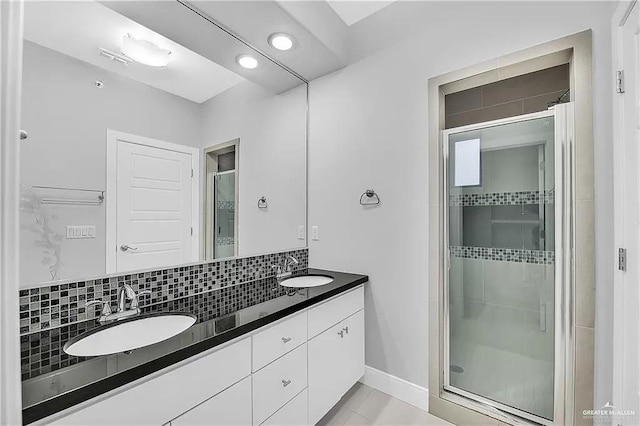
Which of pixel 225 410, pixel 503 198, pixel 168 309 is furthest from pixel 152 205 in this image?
pixel 503 198

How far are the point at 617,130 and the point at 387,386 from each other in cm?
198

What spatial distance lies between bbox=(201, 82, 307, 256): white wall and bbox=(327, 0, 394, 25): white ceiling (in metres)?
0.62

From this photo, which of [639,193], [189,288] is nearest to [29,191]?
[189,288]

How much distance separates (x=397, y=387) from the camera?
2094 mm

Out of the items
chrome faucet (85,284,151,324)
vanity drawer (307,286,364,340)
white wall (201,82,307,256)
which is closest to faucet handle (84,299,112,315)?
chrome faucet (85,284,151,324)

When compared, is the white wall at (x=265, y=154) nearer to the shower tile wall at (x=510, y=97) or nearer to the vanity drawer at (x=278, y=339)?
the vanity drawer at (x=278, y=339)

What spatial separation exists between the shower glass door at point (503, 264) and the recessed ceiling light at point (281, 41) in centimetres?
124

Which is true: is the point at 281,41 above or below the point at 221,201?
above

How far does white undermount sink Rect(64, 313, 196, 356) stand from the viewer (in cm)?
113

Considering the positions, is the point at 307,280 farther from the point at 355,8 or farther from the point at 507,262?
the point at 355,8

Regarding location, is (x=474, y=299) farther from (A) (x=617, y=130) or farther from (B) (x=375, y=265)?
(A) (x=617, y=130)

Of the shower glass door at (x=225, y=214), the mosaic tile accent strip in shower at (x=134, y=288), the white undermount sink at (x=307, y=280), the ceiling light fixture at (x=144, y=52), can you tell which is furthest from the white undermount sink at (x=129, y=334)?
the ceiling light fixture at (x=144, y=52)

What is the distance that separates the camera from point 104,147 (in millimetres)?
1425

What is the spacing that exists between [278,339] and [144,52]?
1634 mm
